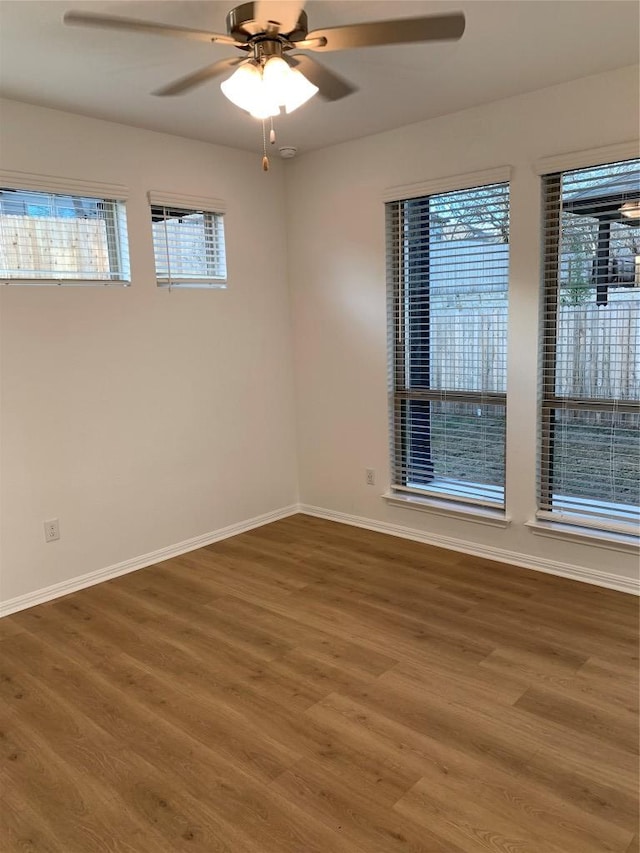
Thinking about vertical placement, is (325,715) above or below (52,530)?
below

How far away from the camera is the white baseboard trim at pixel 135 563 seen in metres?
3.32

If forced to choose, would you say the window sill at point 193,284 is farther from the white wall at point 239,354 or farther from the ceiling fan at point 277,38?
the ceiling fan at point 277,38

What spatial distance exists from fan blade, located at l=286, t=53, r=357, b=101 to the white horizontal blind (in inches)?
65.7

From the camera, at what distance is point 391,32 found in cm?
186

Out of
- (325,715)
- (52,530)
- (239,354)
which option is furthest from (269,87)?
(52,530)

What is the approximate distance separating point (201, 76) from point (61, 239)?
1.54m

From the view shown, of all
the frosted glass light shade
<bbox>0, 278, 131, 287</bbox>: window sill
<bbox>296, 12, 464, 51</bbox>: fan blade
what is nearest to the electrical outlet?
<bbox>0, 278, 131, 287</bbox>: window sill

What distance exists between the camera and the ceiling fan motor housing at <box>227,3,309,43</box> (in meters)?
1.92

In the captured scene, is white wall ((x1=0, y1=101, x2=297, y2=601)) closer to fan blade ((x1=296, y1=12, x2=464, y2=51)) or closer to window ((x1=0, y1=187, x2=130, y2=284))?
window ((x1=0, y1=187, x2=130, y2=284))

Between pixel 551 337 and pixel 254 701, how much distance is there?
7.64ft

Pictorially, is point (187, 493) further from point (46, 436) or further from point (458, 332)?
point (458, 332)

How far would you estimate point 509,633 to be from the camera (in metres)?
2.87

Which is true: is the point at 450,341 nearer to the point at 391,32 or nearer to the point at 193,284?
the point at 193,284

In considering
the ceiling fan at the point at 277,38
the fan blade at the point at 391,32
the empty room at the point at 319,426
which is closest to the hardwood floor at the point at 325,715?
the empty room at the point at 319,426
